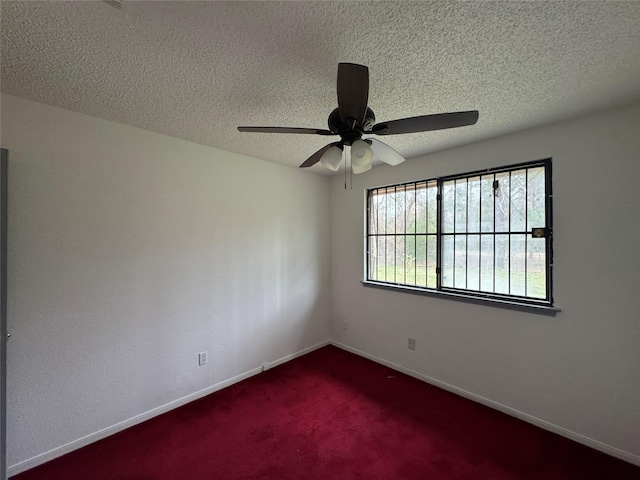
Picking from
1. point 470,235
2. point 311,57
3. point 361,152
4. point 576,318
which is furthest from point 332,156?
point 576,318

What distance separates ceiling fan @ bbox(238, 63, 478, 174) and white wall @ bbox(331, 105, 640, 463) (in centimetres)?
136

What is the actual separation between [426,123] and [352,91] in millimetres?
467

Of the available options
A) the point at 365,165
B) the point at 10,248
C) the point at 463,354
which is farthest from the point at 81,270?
the point at 463,354

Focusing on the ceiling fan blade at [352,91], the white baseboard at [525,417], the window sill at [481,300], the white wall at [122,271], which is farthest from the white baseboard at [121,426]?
the ceiling fan blade at [352,91]

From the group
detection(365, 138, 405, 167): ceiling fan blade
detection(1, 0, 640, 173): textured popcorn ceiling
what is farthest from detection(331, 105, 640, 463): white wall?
detection(365, 138, 405, 167): ceiling fan blade

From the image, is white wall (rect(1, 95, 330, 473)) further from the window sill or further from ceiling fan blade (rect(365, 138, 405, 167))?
ceiling fan blade (rect(365, 138, 405, 167))

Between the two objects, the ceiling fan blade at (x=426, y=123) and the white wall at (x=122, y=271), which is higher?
the ceiling fan blade at (x=426, y=123)

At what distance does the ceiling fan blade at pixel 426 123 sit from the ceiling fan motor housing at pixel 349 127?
0.06 metres

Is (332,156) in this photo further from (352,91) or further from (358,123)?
(352,91)

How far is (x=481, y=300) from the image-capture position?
Answer: 2404 millimetres

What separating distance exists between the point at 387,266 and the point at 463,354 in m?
1.22

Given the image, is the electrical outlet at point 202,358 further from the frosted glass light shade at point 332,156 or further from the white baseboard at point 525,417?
the frosted glass light shade at point 332,156

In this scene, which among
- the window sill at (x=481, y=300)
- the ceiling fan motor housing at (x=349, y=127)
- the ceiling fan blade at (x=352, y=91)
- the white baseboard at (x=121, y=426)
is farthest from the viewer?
the window sill at (x=481, y=300)

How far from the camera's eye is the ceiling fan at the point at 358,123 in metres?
1.14
